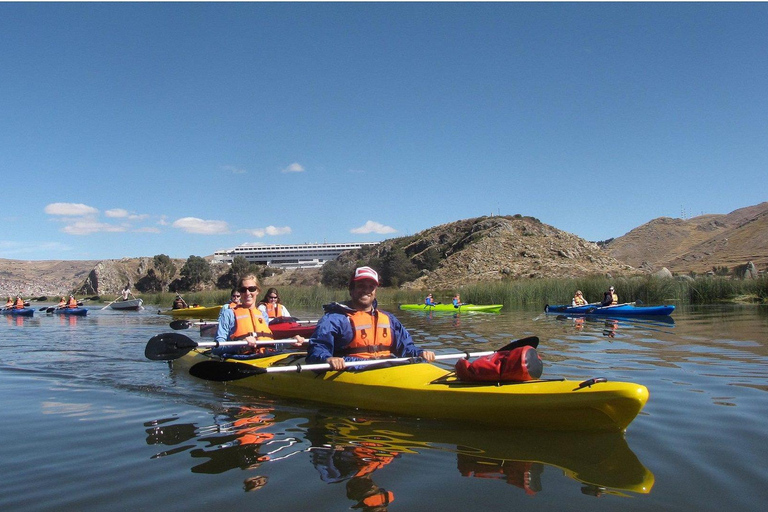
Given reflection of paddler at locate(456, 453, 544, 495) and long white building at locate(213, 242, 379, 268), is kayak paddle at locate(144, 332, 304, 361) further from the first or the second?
long white building at locate(213, 242, 379, 268)

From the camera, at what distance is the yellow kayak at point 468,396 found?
4387mm

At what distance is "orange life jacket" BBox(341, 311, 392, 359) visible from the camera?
226 inches

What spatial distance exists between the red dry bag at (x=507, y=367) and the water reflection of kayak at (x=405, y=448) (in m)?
0.45

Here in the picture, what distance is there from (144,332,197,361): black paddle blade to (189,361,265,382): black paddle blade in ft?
6.01

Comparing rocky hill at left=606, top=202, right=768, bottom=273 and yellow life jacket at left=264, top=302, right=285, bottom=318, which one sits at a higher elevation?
rocky hill at left=606, top=202, right=768, bottom=273

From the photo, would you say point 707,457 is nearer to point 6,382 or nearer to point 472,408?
point 472,408

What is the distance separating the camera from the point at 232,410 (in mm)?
5965

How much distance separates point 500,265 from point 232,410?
44999 millimetres

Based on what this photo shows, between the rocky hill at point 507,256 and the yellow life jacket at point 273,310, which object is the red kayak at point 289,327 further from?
the rocky hill at point 507,256

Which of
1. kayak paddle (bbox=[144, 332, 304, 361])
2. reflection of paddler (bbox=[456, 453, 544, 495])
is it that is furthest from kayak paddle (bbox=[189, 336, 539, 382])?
kayak paddle (bbox=[144, 332, 304, 361])

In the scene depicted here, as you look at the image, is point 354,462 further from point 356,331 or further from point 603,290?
point 603,290

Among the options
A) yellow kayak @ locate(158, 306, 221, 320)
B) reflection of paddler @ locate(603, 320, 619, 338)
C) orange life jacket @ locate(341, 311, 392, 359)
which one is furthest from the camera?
yellow kayak @ locate(158, 306, 221, 320)

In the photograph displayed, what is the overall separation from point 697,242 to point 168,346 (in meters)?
99.0

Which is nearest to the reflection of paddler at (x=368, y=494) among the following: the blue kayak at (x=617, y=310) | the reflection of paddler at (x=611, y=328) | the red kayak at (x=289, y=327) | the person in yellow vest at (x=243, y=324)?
the person in yellow vest at (x=243, y=324)
